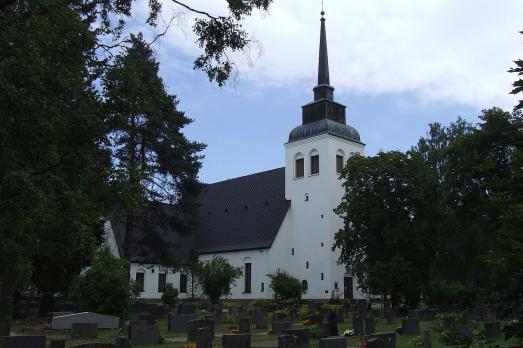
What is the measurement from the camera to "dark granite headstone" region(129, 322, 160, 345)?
15.3 meters

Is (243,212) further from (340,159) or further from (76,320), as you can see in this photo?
(76,320)

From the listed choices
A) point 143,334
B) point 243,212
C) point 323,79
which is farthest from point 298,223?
point 143,334

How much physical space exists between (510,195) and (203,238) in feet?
169

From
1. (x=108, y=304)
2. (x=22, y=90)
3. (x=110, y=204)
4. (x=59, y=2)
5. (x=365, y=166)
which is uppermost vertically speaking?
(x=365, y=166)

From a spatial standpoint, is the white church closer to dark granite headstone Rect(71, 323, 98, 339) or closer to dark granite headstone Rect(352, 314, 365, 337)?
dark granite headstone Rect(352, 314, 365, 337)

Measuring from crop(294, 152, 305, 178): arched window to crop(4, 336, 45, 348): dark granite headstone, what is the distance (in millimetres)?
39573

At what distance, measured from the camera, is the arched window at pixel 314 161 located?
47812 mm

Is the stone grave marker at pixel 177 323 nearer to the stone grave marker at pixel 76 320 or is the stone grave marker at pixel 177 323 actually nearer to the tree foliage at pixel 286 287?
the stone grave marker at pixel 76 320

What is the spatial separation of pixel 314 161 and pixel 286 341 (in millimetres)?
36234

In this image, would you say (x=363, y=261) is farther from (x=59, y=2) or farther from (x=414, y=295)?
(x=59, y=2)

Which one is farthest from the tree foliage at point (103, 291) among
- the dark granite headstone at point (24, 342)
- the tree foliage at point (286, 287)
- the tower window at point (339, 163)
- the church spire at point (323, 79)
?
the church spire at point (323, 79)

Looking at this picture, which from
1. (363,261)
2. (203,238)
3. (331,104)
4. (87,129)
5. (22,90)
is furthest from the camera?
(203,238)

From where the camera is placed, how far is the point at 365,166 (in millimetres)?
35000

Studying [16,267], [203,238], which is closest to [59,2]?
[16,267]
